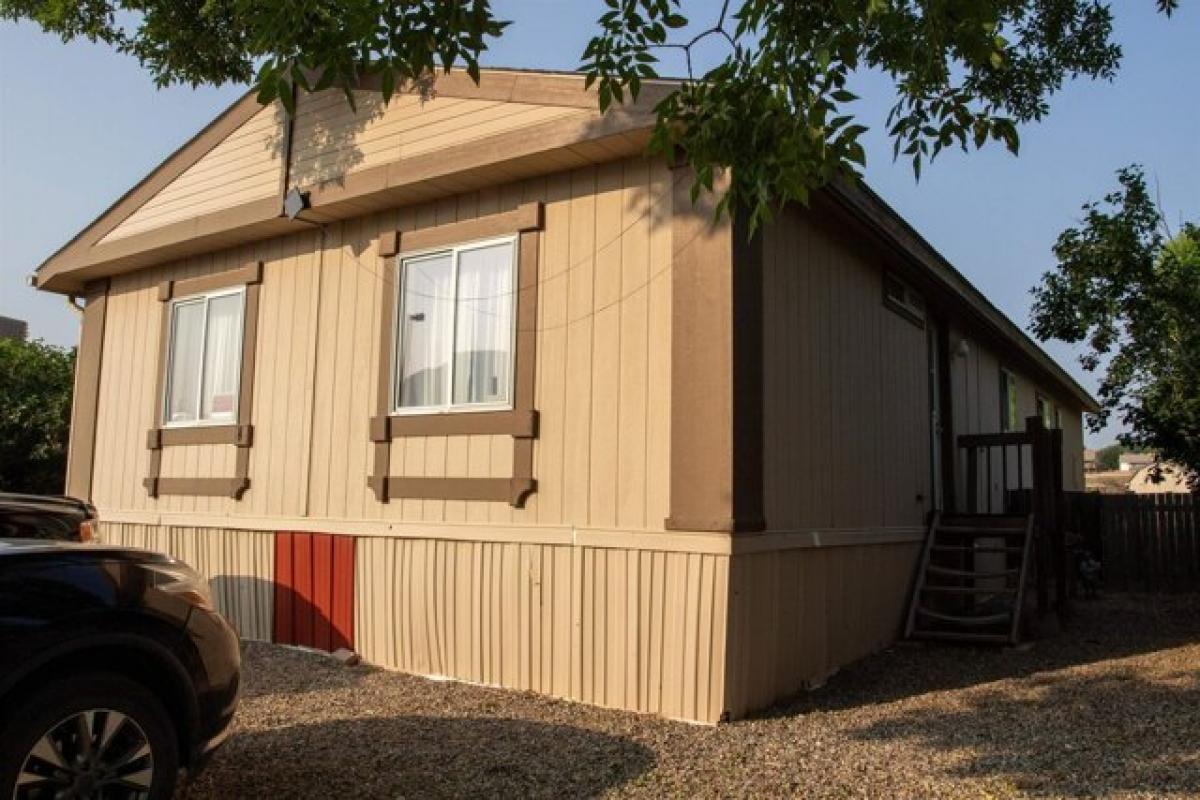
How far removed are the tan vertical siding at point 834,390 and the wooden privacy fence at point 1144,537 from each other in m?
5.12

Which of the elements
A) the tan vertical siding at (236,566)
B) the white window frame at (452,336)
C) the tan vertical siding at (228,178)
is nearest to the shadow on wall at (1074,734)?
the white window frame at (452,336)

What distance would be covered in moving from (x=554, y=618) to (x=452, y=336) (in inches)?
90.2

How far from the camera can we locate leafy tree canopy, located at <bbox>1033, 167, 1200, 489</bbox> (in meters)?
9.87

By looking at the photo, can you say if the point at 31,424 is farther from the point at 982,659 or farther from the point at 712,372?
the point at 982,659

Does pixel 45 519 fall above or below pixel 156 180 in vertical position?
below

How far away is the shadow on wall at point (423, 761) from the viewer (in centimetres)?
430

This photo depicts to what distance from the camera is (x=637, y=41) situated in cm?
458

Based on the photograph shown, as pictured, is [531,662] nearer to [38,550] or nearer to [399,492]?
[399,492]

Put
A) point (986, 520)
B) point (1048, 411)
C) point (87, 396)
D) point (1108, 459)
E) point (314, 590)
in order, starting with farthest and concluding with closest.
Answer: point (1108, 459) < point (1048, 411) < point (87, 396) < point (986, 520) < point (314, 590)

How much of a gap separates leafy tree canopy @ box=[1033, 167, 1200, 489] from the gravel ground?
13.6ft

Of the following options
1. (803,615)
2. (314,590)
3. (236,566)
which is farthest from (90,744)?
(236,566)

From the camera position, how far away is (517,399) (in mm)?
6695

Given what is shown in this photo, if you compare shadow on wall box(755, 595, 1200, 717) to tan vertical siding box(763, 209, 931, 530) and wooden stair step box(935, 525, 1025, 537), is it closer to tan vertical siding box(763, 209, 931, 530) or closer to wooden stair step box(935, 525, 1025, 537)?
wooden stair step box(935, 525, 1025, 537)

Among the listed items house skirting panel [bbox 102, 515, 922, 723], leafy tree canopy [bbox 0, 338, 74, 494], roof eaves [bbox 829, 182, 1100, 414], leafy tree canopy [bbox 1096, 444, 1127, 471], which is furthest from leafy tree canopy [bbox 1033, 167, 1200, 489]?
leafy tree canopy [bbox 1096, 444, 1127, 471]
